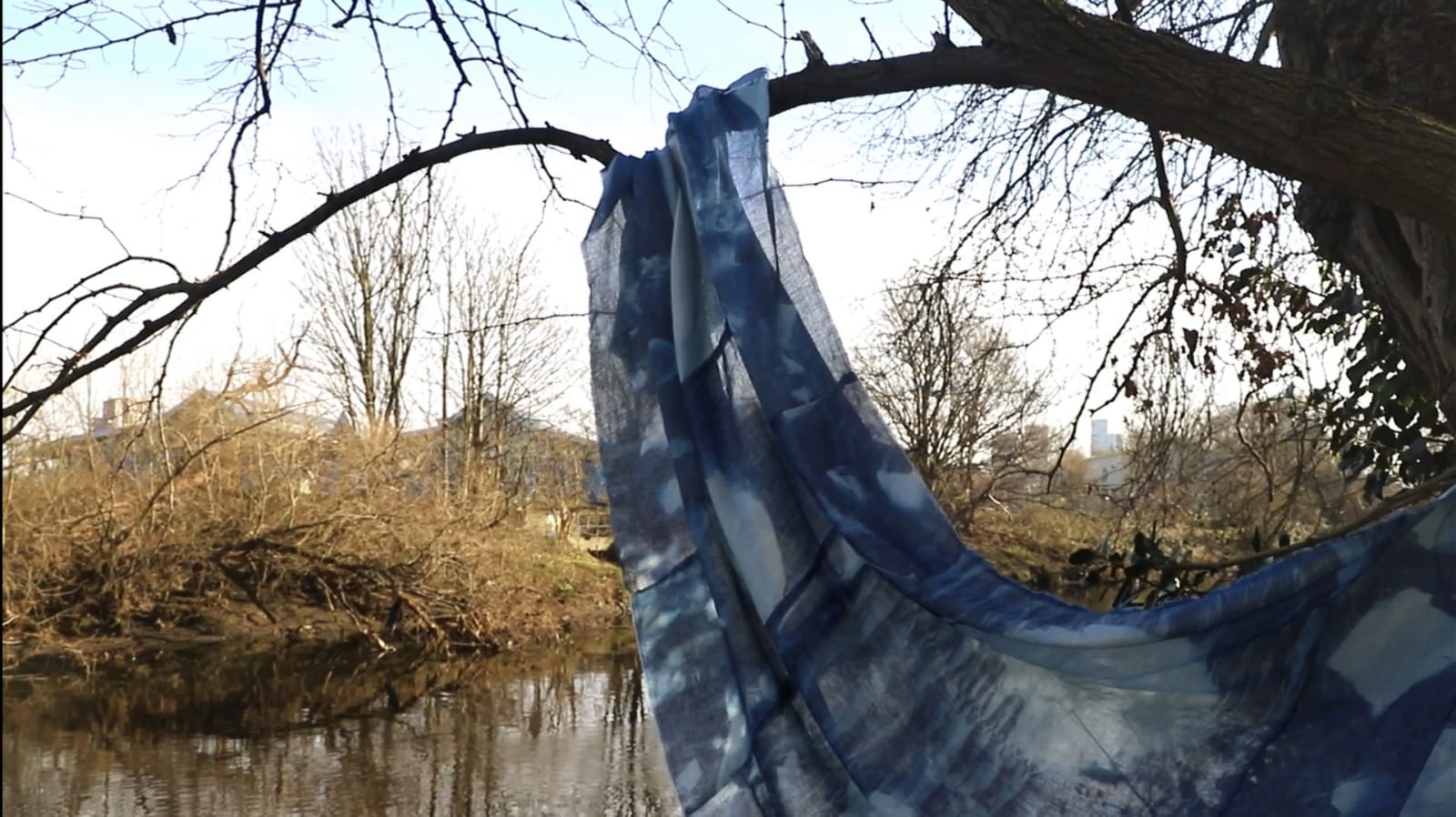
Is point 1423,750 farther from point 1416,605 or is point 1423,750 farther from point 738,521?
point 738,521

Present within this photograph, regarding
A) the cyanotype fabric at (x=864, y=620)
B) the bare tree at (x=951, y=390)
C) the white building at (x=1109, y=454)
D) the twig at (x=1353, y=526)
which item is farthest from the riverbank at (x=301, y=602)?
the cyanotype fabric at (x=864, y=620)

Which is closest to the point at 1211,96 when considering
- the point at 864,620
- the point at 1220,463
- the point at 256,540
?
the point at 864,620

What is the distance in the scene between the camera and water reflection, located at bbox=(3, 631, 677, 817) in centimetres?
646

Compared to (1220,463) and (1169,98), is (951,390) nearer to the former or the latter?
(1220,463)

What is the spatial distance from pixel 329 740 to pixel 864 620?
21.5ft

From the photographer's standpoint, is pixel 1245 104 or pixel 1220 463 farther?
pixel 1220 463

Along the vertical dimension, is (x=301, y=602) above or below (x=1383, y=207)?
below

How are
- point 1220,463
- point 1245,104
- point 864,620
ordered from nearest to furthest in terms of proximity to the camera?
point 864,620, point 1245,104, point 1220,463

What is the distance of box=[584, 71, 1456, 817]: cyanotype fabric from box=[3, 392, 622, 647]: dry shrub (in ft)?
28.5

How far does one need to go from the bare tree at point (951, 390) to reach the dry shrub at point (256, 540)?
4.28 m

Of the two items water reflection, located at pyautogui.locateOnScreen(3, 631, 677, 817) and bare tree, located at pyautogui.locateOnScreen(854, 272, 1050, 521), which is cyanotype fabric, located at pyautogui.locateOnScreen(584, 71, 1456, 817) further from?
water reflection, located at pyautogui.locateOnScreen(3, 631, 677, 817)

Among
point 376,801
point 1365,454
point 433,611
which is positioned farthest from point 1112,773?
point 433,611

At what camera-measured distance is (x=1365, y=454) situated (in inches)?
169

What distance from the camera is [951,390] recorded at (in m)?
6.23
